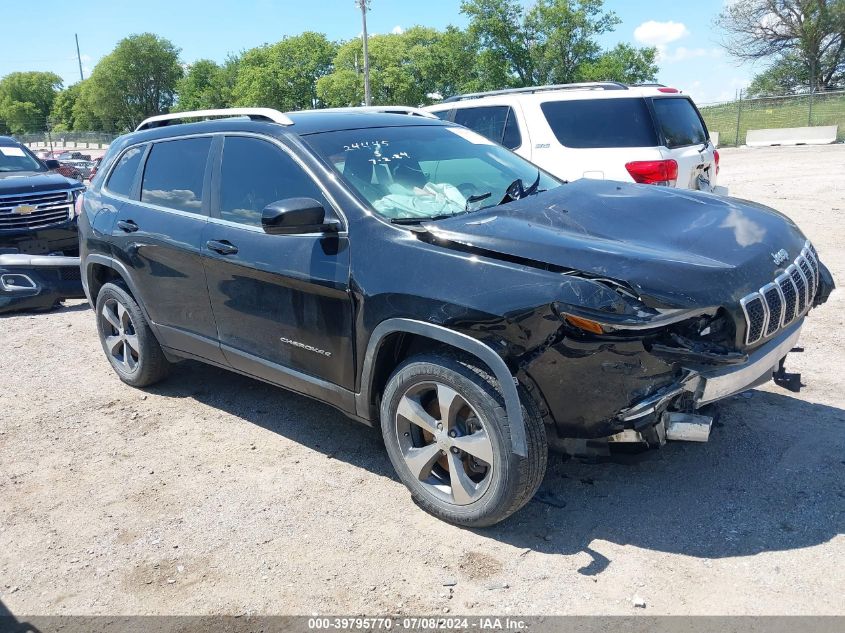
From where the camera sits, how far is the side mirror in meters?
3.56

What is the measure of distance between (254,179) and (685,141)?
16.8 feet

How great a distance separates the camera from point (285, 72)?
74562mm

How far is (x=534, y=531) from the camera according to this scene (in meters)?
3.38

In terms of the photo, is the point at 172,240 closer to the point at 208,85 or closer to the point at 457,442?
the point at 457,442

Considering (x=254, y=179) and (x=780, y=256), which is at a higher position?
(x=254, y=179)

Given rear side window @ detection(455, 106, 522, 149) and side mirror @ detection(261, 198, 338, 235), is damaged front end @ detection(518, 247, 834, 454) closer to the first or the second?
side mirror @ detection(261, 198, 338, 235)

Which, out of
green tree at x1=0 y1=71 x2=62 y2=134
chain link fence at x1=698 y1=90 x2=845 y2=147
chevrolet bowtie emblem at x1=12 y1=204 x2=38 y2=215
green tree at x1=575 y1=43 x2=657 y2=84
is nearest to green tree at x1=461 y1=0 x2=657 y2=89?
green tree at x1=575 y1=43 x2=657 y2=84

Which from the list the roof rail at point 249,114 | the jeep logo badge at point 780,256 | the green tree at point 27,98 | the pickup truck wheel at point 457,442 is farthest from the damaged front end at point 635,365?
the green tree at point 27,98

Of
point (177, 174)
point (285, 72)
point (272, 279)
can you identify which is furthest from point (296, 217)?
point (285, 72)

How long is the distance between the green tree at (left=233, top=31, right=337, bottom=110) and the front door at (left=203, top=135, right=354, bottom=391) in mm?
71040

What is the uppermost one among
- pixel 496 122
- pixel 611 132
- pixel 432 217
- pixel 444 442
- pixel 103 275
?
pixel 496 122

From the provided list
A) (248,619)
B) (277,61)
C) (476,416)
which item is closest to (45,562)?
(248,619)

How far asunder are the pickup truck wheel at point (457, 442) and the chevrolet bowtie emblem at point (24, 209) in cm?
690

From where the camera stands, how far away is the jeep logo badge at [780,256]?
3.35m
